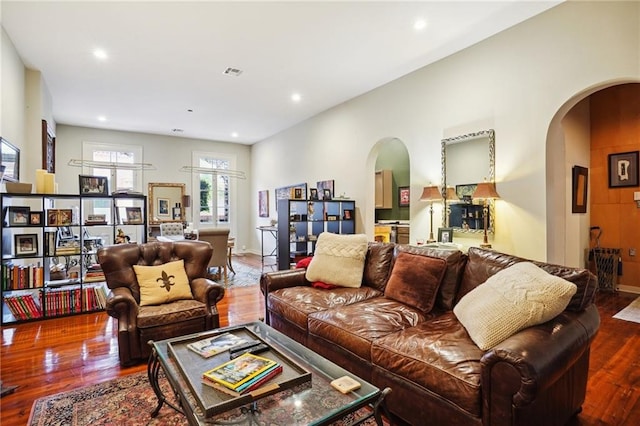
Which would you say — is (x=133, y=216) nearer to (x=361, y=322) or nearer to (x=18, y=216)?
(x=18, y=216)

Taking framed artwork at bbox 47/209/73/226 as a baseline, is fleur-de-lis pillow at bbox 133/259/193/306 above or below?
below

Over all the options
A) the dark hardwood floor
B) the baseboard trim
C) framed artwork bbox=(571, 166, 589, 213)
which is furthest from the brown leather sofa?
the baseboard trim

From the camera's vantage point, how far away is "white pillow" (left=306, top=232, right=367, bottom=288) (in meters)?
3.14

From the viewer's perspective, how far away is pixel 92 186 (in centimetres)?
422

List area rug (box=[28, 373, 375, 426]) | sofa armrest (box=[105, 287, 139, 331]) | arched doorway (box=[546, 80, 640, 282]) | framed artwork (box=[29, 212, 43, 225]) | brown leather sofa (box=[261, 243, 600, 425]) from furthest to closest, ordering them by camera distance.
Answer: arched doorway (box=[546, 80, 640, 282])
framed artwork (box=[29, 212, 43, 225])
sofa armrest (box=[105, 287, 139, 331])
area rug (box=[28, 373, 375, 426])
brown leather sofa (box=[261, 243, 600, 425])

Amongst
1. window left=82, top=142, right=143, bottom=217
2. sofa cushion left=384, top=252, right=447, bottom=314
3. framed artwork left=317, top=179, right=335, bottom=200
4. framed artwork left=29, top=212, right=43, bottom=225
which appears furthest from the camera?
window left=82, top=142, right=143, bottom=217

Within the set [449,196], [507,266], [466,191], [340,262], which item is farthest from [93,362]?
[466,191]

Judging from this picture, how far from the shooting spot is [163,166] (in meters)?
8.73

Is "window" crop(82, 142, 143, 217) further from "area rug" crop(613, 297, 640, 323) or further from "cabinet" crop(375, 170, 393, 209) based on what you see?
"area rug" crop(613, 297, 640, 323)

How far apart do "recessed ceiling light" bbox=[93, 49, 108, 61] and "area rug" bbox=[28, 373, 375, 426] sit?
3875 millimetres

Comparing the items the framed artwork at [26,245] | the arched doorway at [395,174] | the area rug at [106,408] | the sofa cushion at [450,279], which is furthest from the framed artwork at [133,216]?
the arched doorway at [395,174]

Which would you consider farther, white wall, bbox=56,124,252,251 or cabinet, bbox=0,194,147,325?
white wall, bbox=56,124,252,251

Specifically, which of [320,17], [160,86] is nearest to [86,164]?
[160,86]

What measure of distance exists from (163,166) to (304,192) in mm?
4318
